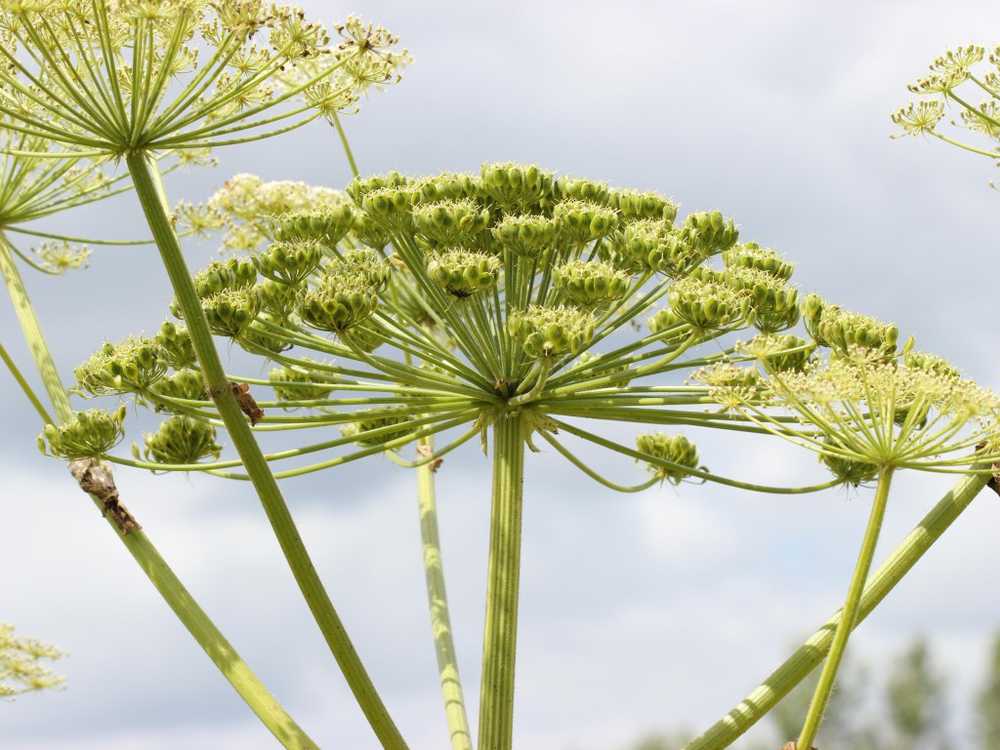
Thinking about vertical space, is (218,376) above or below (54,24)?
below

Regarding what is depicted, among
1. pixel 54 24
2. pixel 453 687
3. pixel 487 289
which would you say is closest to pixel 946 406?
pixel 487 289

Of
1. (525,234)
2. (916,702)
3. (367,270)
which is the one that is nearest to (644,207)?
(525,234)

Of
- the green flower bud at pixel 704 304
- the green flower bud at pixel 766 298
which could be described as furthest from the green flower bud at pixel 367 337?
the green flower bud at pixel 766 298

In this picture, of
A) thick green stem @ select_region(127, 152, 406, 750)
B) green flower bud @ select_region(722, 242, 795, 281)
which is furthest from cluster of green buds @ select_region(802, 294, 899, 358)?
thick green stem @ select_region(127, 152, 406, 750)

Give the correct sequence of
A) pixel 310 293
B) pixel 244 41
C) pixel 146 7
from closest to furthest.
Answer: pixel 146 7 → pixel 244 41 → pixel 310 293

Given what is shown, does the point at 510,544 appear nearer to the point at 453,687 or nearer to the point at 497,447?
the point at 497,447

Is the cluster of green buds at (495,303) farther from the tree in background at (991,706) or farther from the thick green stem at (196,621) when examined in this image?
the tree in background at (991,706)

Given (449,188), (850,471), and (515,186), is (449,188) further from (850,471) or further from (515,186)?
(850,471)

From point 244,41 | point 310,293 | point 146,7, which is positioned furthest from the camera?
A: point 310,293
